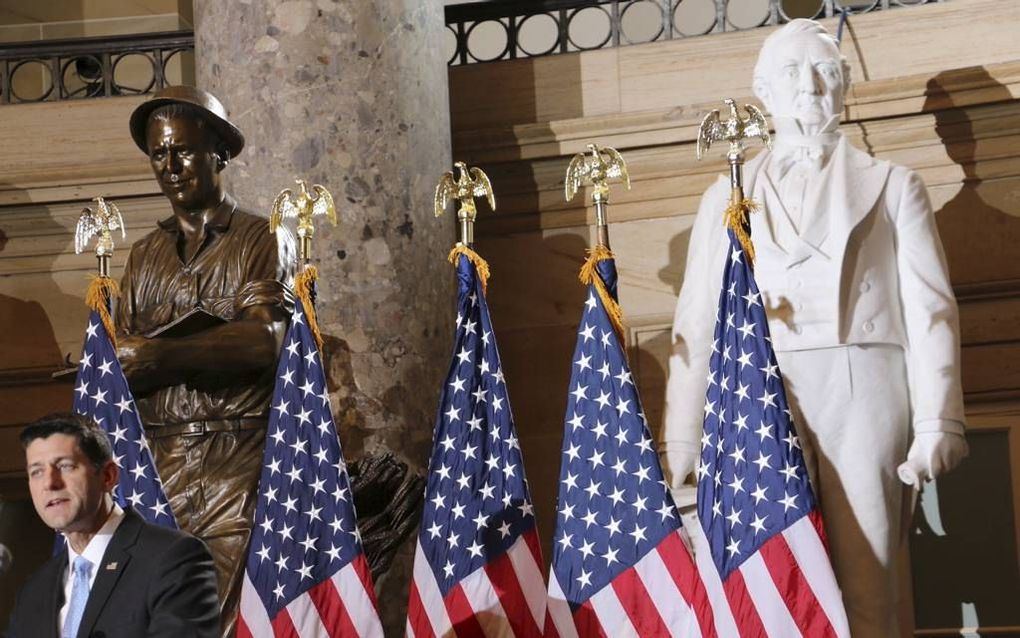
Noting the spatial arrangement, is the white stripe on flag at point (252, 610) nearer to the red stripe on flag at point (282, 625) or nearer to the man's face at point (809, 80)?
the red stripe on flag at point (282, 625)

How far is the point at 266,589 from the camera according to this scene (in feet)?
19.9

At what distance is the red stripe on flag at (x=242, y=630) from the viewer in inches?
237

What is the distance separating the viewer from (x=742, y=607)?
5.95 metres

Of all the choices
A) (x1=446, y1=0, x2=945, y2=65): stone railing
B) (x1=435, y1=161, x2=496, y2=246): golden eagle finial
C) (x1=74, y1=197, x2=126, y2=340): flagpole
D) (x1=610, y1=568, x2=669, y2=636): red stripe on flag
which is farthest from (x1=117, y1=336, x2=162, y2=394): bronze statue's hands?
(x1=446, y1=0, x2=945, y2=65): stone railing

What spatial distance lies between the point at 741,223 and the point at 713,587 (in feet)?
3.92

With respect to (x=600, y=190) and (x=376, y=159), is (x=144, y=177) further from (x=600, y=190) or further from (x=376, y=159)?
(x=600, y=190)

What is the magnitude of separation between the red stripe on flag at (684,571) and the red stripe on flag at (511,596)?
49 cm

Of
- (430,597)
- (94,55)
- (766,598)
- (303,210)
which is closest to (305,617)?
(430,597)

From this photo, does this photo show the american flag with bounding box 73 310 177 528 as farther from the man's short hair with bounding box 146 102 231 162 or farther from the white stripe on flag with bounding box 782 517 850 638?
the white stripe on flag with bounding box 782 517 850 638

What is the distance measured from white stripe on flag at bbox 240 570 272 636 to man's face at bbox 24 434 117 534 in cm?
205

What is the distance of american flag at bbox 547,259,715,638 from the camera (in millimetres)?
6211

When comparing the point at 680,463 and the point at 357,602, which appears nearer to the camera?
the point at 357,602

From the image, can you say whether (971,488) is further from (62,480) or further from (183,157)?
(62,480)

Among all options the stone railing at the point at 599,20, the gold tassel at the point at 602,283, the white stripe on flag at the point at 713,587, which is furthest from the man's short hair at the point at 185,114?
the stone railing at the point at 599,20
